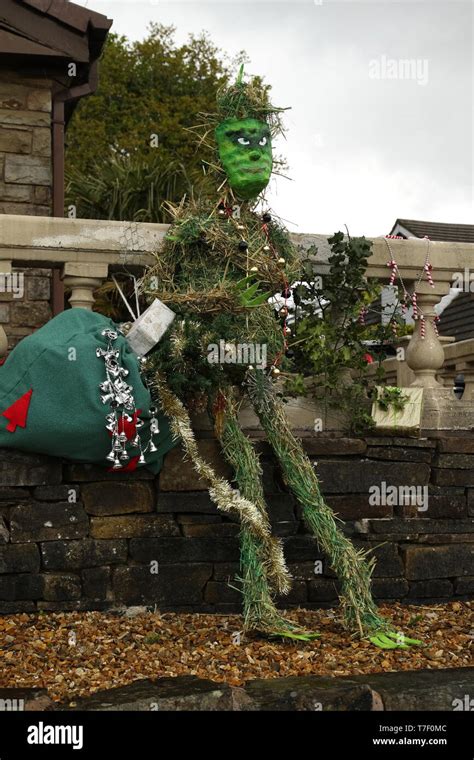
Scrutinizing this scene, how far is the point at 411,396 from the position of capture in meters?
4.55

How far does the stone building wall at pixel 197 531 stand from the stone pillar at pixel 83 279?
0.80 metres

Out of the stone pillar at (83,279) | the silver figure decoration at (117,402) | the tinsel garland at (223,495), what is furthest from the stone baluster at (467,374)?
the silver figure decoration at (117,402)

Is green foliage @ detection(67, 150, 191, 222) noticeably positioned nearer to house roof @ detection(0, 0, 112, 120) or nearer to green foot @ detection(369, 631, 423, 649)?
house roof @ detection(0, 0, 112, 120)

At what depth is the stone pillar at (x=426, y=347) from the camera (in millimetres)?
4633

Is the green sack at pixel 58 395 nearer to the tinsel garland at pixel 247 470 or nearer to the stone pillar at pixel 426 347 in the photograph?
the tinsel garland at pixel 247 470

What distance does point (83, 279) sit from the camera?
424 cm

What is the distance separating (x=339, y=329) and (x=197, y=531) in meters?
1.27

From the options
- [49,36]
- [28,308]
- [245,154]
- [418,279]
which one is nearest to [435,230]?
[49,36]

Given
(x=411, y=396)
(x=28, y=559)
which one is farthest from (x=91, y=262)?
(x=411, y=396)

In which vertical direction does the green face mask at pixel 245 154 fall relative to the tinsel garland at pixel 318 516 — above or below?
above

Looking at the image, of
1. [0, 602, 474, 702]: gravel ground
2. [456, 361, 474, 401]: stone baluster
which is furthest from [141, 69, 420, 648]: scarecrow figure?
[456, 361, 474, 401]: stone baluster

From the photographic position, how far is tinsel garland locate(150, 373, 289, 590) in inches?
153
